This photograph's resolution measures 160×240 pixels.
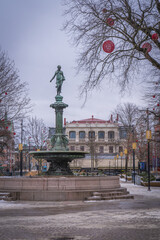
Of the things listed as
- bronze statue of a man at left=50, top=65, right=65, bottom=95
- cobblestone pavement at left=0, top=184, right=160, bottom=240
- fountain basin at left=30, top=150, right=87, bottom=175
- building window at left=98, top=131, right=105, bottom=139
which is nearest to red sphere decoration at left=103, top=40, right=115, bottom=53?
cobblestone pavement at left=0, top=184, right=160, bottom=240

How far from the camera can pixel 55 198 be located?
584 inches

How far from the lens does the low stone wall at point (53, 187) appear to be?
14.9m

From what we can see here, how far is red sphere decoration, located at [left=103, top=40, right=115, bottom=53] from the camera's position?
1398 centimetres

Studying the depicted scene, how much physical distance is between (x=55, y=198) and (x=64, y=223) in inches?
226

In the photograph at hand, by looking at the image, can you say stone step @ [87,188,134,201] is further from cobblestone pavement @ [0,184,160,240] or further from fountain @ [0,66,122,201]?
cobblestone pavement @ [0,184,160,240]

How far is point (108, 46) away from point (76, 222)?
7589 mm

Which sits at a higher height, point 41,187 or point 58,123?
point 58,123

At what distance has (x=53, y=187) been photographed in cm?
1535

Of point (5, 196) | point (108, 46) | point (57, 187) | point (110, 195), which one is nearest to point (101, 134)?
point (110, 195)

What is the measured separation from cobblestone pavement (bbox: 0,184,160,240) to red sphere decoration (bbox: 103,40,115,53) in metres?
6.33

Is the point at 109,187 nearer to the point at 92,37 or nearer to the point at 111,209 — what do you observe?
the point at 111,209

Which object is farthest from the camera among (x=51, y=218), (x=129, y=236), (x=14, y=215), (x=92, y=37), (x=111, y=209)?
(x=92, y=37)

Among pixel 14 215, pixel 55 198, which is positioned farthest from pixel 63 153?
pixel 14 215

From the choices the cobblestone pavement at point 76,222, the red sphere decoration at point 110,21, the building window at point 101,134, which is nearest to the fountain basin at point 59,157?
the cobblestone pavement at point 76,222
